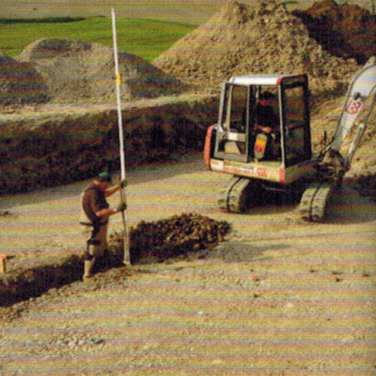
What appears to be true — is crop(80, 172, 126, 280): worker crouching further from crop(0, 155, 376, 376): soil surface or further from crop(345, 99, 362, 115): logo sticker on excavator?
crop(345, 99, 362, 115): logo sticker on excavator

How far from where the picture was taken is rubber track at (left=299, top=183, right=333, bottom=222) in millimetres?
10672

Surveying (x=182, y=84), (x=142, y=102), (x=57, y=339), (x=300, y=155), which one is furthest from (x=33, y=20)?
(x=57, y=339)

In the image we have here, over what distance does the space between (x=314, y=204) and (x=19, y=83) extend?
10131 millimetres

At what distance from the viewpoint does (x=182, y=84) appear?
20.1m

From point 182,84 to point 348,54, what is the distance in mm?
9496

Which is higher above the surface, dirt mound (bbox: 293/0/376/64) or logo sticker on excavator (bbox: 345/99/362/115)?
dirt mound (bbox: 293/0/376/64)

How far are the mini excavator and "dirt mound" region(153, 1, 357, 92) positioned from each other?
9.66 m

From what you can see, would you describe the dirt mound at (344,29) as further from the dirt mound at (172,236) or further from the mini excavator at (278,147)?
the dirt mound at (172,236)

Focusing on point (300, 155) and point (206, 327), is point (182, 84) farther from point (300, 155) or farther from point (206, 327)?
point (206, 327)

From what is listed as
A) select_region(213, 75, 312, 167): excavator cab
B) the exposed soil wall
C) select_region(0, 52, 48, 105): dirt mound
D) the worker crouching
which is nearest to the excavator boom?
select_region(213, 75, 312, 167): excavator cab

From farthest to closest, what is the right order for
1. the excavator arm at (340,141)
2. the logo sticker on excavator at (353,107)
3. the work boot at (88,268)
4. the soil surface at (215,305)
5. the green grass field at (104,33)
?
the green grass field at (104,33)
the logo sticker on excavator at (353,107)
the excavator arm at (340,141)
the work boot at (88,268)
the soil surface at (215,305)

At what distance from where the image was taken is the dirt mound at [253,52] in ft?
72.8

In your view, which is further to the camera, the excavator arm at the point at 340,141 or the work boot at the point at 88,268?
the excavator arm at the point at 340,141

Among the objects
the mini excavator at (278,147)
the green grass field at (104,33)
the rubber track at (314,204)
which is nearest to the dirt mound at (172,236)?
the mini excavator at (278,147)
